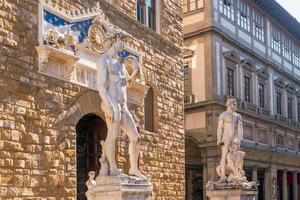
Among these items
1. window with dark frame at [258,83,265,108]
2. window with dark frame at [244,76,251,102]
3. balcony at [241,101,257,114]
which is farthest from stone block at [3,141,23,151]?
window with dark frame at [258,83,265,108]

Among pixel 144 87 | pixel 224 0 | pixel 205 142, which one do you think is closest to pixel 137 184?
pixel 144 87

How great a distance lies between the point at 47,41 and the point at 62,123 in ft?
5.71

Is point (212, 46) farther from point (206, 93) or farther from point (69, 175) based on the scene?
point (69, 175)

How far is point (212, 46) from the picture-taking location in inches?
1070

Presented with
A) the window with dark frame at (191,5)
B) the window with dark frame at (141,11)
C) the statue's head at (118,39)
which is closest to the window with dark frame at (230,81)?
the window with dark frame at (191,5)

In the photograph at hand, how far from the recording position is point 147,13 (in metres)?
17.3

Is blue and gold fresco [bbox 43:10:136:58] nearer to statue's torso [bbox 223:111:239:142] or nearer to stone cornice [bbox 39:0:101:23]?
stone cornice [bbox 39:0:101:23]

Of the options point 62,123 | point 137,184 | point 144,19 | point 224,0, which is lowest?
point 137,184

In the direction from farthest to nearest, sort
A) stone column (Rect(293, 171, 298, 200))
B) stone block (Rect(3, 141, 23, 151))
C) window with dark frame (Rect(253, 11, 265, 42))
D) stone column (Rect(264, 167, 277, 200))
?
stone column (Rect(293, 171, 298, 200))
window with dark frame (Rect(253, 11, 265, 42))
stone column (Rect(264, 167, 277, 200))
stone block (Rect(3, 141, 23, 151))

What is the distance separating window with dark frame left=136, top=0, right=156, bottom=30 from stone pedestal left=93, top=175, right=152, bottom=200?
7580 millimetres

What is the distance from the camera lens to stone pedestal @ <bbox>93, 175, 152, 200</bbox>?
9828mm

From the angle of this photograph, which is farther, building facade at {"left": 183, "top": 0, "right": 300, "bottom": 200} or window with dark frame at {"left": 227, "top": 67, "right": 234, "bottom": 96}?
window with dark frame at {"left": 227, "top": 67, "right": 234, "bottom": 96}

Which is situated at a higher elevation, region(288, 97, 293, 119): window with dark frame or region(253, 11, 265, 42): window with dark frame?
region(253, 11, 265, 42): window with dark frame

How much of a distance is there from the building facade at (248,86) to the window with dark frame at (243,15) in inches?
2.0
